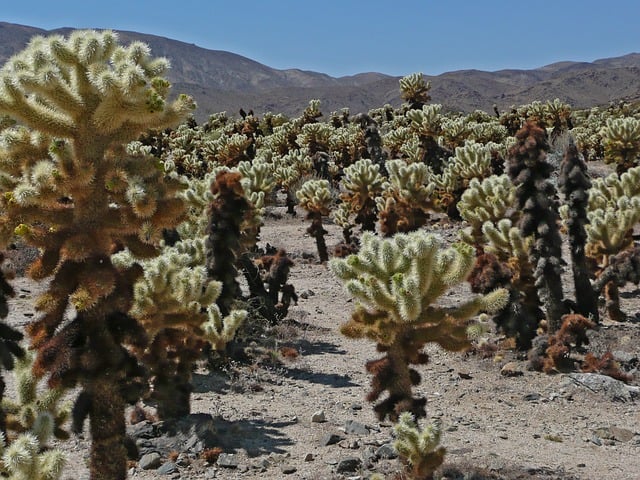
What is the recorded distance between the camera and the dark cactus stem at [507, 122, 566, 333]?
381 inches

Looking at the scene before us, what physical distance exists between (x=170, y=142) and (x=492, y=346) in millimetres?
24530

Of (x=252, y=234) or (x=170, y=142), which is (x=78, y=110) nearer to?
(x=252, y=234)

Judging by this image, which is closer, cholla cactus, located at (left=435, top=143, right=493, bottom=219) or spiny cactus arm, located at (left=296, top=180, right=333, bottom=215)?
spiny cactus arm, located at (left=296, top=180, right=333, bottom=215)

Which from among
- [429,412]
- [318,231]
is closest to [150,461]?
[429,412]

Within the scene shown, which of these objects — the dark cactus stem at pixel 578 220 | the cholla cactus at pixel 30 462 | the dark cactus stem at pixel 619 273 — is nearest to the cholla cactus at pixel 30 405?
the cholla cactus at pixel 30 462

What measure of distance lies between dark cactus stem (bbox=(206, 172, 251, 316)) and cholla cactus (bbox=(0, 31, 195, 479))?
476cm

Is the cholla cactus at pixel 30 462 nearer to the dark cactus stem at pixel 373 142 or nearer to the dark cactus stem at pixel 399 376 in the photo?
the dark cactus stem at pixel 399 376

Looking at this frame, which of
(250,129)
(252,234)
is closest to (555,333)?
(252,234)

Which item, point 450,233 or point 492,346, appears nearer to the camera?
point 492,346

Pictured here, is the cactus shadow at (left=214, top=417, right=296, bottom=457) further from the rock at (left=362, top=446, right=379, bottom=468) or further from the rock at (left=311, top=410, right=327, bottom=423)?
the rock at (left=362, top=446, right=379, bottom=468)

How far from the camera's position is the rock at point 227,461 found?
6.39 metres

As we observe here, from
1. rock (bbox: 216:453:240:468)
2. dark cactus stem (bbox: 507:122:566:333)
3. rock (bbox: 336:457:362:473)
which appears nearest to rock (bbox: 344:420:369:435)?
rock (bbox: 336:457:362:473)

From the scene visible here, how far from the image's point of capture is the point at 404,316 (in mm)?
5141

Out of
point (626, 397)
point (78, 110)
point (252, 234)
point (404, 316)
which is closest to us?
point (78, 110)
